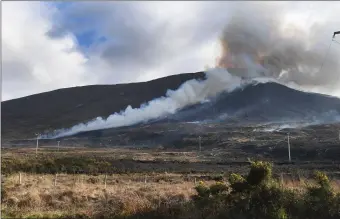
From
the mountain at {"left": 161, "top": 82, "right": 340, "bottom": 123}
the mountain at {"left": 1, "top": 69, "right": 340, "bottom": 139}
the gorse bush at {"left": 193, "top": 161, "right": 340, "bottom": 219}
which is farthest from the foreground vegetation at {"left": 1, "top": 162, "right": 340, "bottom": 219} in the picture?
the mountain at {"left": 161, "top": 82, "right": 340, "bottom": 123}

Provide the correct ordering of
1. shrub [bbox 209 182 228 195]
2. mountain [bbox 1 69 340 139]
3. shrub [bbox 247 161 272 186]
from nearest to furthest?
shrub [bbox 247 161 272 186] → shrub [bbox 209 182 228 195] → mountain [bbox 1 69 340 139]

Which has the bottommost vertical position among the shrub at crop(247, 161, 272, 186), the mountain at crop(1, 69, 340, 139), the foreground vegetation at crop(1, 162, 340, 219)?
the foreground vegetation at crop(1, 162, 340, 219)

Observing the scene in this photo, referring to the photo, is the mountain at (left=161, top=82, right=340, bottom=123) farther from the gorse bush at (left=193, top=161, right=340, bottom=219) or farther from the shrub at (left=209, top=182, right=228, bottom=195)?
the shrub at (left=209, top=182, right=228, bottom=195)

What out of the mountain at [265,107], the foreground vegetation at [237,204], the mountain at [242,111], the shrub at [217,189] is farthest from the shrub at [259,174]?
the mountain at [265,107]

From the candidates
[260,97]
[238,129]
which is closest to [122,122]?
[260,97]

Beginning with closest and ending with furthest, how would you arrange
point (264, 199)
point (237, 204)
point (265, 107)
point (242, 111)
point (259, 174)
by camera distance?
point (237, 204) → point (264, 199) → point (259, 174) → point (242, 111) → point (265, 107)

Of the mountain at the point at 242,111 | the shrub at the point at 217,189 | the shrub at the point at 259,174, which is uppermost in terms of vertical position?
the mountain at the point at 242,111

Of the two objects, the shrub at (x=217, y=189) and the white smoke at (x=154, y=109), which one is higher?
the white smoke at (x=154, y=109)

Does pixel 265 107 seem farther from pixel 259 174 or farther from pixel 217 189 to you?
pixel 217 189

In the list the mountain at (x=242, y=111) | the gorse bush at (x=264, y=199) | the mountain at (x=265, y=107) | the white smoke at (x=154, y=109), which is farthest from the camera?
the white smoke at (x=154, y=109)

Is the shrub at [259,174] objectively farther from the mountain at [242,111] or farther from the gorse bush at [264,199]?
the mountain at [242,111]

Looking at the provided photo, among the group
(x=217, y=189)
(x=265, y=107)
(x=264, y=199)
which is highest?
(x=265, y=107)

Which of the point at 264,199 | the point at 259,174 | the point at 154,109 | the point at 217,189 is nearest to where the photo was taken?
the point at 264,199

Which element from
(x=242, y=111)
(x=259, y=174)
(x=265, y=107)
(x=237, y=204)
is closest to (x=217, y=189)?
(x=237, y=204)
